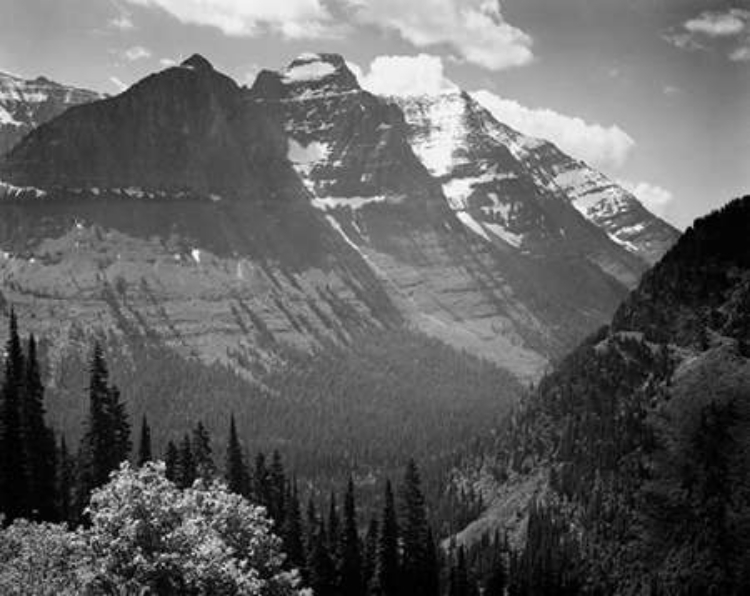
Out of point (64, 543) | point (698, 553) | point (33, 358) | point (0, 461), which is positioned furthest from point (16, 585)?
point (698, 553)

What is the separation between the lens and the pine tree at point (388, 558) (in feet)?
407

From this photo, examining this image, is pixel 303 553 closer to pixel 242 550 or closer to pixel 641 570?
pixel 242 550

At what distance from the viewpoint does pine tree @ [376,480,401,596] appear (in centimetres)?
12394

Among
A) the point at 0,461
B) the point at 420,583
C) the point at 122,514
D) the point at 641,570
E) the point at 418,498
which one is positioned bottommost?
the point at 641,570

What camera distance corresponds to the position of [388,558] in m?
125

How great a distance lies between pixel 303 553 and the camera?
4678 inches

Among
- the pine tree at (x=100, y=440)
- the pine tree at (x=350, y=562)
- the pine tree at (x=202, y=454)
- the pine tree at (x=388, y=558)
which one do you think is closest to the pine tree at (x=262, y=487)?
the pine tree at (x=202, y=454)

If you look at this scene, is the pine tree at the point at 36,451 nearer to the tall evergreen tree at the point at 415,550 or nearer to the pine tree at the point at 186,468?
the pine tree at the point at 186,468

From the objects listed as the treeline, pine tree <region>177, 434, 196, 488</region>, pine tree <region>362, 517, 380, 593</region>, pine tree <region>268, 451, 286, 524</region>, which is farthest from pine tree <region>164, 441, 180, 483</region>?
pine tree <region>362, 517, 380, 593</region>

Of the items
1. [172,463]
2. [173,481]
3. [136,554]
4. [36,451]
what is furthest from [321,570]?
[136,554]

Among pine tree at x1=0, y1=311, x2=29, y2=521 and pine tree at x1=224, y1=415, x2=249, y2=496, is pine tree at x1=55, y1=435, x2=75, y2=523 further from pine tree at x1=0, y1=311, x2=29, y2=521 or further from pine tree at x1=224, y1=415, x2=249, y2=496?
pine tree at x1=224, y1=415, x2=249, y2=496

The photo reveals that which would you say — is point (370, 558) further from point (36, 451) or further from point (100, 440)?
point (36, 451)

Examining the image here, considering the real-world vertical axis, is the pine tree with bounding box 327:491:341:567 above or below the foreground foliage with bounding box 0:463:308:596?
below

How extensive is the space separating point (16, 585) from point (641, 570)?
167m
